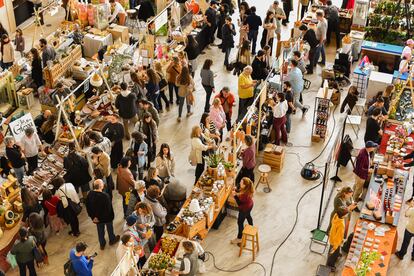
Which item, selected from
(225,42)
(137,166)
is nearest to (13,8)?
(225,42)

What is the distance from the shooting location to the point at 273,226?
1218 cm

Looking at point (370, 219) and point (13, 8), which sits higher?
point (13, 8)

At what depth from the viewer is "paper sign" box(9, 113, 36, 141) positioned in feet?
41.1

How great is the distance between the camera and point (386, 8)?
1788cm

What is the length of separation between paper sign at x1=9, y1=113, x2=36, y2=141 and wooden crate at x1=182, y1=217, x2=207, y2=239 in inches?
159

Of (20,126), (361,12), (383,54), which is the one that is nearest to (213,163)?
(20,126)

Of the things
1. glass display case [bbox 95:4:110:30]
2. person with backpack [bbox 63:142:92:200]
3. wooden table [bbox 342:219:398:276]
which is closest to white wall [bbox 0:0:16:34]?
glass display case [bbox 95:4:110:30]

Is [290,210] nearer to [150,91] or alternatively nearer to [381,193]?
[381,193]

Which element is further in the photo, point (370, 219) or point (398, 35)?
point (398, 35)

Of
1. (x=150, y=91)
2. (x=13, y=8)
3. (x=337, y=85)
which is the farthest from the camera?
(x=13, y=8)

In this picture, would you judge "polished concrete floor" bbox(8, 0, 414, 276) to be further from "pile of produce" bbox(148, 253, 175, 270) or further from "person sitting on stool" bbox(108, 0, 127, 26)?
"person sitting on stool" bbox(108, 0, 127, 26)

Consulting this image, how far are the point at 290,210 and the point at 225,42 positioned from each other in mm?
5875

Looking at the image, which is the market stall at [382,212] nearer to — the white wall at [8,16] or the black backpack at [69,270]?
the black backpack at [69,270]

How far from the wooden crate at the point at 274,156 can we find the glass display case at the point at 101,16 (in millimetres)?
6382
